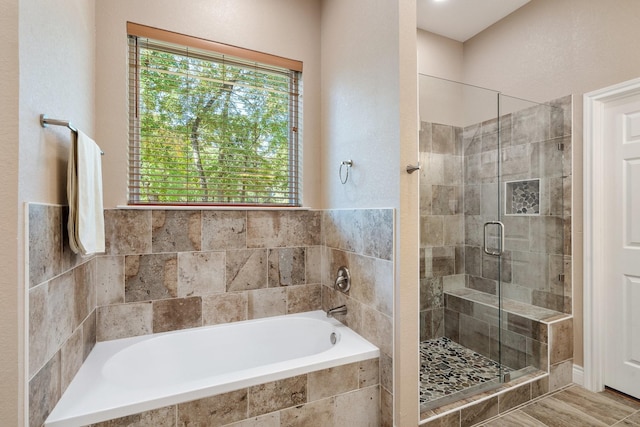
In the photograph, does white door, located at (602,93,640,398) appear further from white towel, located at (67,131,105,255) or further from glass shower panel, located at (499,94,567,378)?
white towel, located at (67,131,105,255)

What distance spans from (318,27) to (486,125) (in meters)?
1.75

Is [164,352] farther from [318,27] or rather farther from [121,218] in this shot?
[318,27]

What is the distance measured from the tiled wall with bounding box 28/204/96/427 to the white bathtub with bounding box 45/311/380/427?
0.31ft

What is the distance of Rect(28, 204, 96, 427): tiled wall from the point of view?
3.51ft

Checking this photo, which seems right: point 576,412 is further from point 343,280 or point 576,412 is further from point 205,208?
point 205,208

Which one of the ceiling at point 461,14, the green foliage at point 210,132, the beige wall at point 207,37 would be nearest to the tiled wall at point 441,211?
the beige wall at point 207,37

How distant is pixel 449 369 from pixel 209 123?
2651mm

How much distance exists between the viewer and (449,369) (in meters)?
2.26

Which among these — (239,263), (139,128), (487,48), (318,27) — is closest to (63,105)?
(139,128)

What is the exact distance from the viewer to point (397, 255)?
5.30 ft

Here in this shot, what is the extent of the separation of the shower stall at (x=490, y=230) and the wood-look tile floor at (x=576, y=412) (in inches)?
7.9

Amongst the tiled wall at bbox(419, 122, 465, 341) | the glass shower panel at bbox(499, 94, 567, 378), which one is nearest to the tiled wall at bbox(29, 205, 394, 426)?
the tiled wall at bbox(419, 122, 465, 341)

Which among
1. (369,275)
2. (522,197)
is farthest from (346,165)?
(522,197)

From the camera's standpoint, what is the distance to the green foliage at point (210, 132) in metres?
2.05
